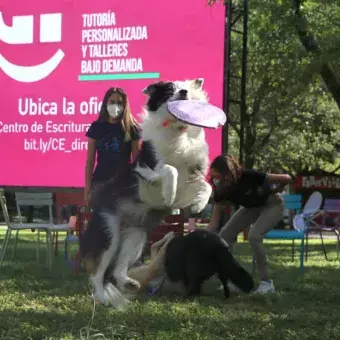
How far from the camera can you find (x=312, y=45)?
810 cm

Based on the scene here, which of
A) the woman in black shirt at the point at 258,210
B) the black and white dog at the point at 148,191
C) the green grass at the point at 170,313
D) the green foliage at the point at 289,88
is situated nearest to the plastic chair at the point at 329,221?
the green foliage at the point at 289,88

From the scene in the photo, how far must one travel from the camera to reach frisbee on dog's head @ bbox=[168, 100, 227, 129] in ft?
6.88

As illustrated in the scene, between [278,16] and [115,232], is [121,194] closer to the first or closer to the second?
[115,232]

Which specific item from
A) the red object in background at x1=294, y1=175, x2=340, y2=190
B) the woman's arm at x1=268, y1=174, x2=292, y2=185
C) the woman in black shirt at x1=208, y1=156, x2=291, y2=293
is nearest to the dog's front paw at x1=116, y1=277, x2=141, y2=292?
the woman in black shirt at x1=208, y1=156, x2=291, y2=293

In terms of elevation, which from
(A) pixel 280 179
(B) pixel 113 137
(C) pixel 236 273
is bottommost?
(C) pixel 236 273

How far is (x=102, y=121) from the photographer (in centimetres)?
260

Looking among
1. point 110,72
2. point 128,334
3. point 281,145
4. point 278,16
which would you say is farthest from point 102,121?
point 281,145

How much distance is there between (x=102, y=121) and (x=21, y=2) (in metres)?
7.58

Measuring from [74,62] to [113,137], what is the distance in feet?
23.0

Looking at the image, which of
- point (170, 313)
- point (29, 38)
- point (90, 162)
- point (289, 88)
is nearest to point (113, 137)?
point (90, 162)

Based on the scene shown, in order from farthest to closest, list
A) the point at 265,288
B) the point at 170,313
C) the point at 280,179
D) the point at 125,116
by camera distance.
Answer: the point at 265,288 < the point at 280,179 < the point at 170,313 < the point at 125,116

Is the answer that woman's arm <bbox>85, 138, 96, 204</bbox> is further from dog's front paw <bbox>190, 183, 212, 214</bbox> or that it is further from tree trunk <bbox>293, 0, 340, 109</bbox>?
tree trunk <bbox>293, 0, 340, 109</bbox>

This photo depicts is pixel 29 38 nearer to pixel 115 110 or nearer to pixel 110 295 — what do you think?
pixel 115 110

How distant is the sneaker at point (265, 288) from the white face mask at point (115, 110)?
130 inches
